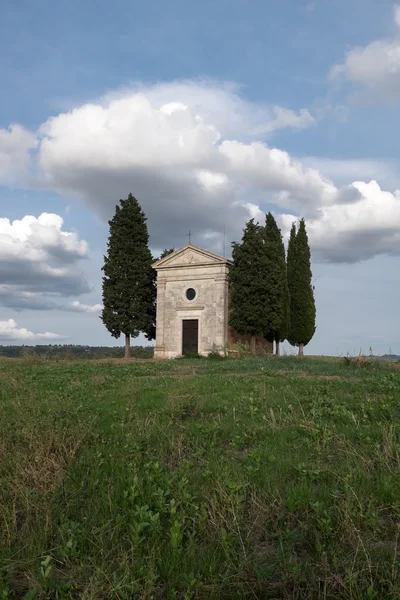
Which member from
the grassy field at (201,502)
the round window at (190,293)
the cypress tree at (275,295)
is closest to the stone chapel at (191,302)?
the round window at (190,293)

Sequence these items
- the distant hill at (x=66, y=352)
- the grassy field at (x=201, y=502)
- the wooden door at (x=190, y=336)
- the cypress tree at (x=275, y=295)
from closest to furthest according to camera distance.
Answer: the grassy field at (x=201, y=502)
the distant hill at (x=66, y=352)
the cypress tree at (x=275, y=295)
the wooden door at (x=190, y=336)

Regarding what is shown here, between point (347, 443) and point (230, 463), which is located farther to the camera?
point (347, 443)

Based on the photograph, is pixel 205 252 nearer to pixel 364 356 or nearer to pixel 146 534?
pixel 364 356

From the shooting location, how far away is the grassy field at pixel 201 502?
3.57m

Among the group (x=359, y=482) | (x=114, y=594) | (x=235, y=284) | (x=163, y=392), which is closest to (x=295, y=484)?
(x=359, y=482)

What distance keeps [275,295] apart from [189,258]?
6.65 m

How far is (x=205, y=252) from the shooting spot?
32406 mm

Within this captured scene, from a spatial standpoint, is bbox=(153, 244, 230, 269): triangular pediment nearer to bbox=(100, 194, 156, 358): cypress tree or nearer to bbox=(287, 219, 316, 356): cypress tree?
bbox=(100, 194, 156, 358): cypress tree

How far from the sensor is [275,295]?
30.0 meters

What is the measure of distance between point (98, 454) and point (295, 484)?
7.63ft

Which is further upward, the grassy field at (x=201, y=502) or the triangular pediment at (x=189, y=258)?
the triangular pediment at (x=189, y=258)

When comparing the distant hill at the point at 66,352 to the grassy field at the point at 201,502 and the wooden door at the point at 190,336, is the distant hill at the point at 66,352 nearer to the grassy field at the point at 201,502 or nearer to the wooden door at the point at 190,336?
the wooden door at the point at 190,336

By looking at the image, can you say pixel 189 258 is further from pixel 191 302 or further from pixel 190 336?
pixel 190 336

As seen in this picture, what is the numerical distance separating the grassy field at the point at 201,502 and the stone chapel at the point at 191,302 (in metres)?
23.8
